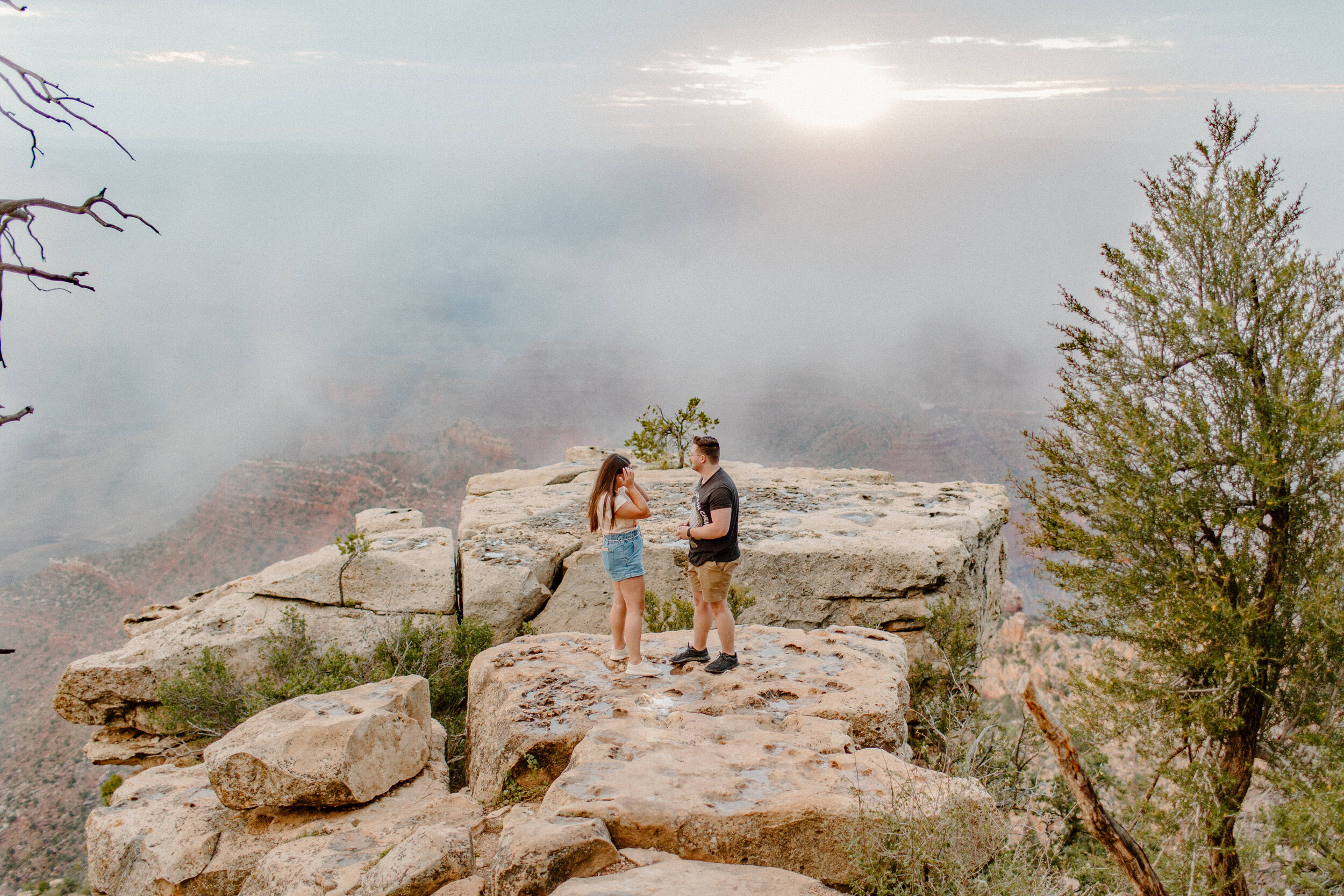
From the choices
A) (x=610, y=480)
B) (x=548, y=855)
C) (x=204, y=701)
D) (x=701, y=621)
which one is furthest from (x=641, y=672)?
(x=204, y=701)

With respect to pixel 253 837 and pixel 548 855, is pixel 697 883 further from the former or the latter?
pixel 253 837

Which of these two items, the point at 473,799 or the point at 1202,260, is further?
the point at 1202,260

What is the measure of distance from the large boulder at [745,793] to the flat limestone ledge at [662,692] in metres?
0.47

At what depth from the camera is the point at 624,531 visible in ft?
24.1

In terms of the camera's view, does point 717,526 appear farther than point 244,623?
No

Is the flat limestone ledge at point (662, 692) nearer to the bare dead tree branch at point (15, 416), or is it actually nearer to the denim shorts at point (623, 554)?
the denim shorts at point (623, 554)

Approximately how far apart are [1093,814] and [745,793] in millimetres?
2103

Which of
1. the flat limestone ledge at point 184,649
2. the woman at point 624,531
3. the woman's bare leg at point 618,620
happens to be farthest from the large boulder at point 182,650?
the woman at point 624,531

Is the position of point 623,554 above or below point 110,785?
above

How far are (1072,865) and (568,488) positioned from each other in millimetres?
11495

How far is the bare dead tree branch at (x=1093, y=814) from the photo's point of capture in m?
4.55

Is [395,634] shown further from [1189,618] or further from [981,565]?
[1189,618]

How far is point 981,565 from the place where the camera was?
13547 millimetres

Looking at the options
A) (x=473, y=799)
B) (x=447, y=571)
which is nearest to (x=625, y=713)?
(x=473, y=799)
